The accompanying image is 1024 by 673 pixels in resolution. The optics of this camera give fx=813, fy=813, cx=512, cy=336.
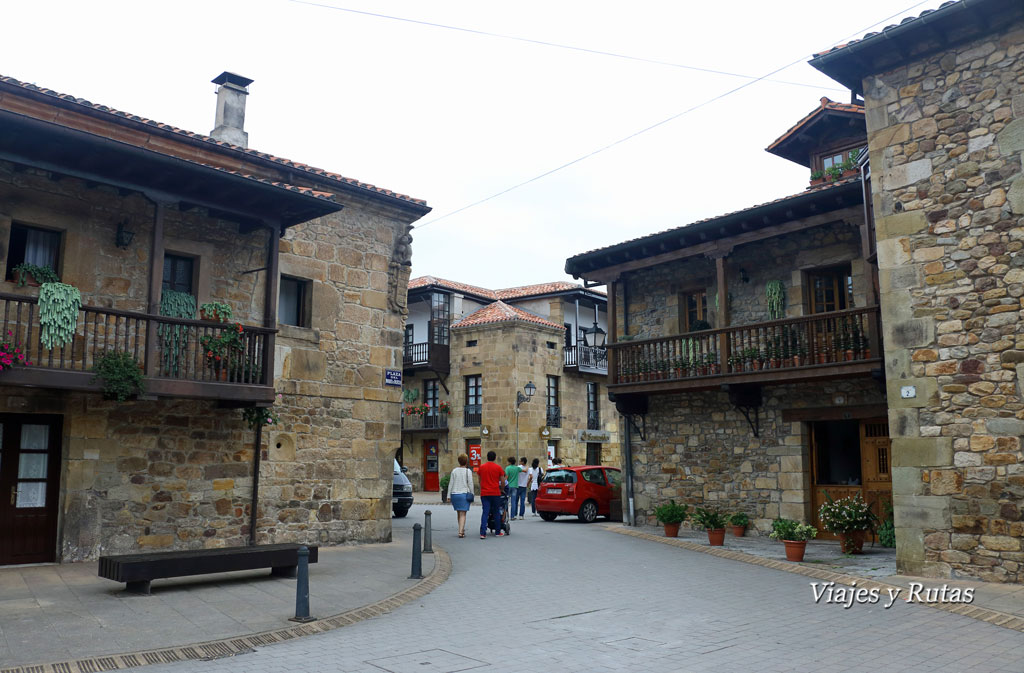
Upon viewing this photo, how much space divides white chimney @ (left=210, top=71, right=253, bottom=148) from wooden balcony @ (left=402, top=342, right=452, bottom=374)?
15604mm

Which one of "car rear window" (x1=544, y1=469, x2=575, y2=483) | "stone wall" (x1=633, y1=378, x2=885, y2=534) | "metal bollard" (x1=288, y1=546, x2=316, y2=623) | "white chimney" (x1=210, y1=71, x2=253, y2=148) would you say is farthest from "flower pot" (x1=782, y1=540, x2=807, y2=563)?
"white chimney" (x1=210, y1=71, x2=253, y2=148)

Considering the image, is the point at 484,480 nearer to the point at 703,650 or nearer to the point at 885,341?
the point at 885,341

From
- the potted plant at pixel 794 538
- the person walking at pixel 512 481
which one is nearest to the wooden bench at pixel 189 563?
the potted plant at pixel 794 538

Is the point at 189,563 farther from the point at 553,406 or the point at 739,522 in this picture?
the point at 553,406

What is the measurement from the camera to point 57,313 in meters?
9.66

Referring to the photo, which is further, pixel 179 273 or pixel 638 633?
pixel 179 273

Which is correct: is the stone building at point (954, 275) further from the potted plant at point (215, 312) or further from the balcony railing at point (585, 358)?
the balcony railing at point (585, 358)

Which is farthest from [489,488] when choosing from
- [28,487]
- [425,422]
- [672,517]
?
[425,422]

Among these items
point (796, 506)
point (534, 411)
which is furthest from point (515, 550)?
point (534, 411)

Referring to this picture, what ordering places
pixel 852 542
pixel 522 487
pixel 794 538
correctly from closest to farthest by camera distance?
pixel 794 538, pixel 852 542, pixel 522 487

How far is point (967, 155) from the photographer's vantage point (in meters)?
9.94

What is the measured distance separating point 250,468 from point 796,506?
9.37 meters

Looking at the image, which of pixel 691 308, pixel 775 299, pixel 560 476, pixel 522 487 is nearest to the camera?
pixel 775 299

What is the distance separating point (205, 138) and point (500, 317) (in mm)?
17559
